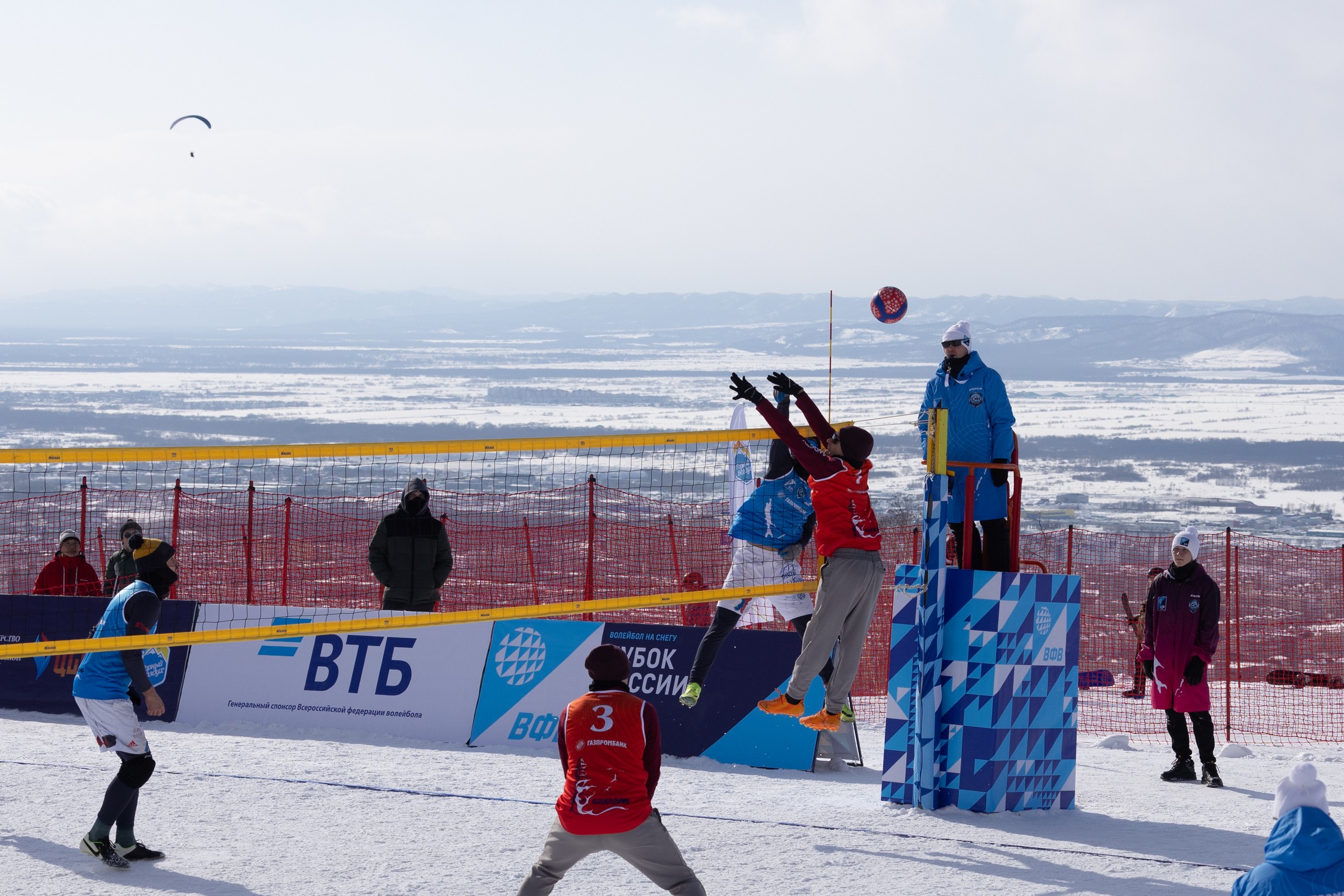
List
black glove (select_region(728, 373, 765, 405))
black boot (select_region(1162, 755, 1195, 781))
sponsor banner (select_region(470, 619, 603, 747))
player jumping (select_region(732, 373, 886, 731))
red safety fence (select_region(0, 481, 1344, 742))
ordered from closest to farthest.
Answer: black glove (select_region(728, 373, 765, 405)) → player jumping (select_region(732, 373, 886, 731)) → black boot (select_region(1162, 755, 1195, 781)) → sponsor banner (select_region(470, 619, 603, 747)) → red safety fence (select_region(0, 481, 1344, 742))

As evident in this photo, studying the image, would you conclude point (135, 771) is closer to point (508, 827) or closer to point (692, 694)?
point (508, 827)

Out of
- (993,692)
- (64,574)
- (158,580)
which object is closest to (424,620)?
(158,580)

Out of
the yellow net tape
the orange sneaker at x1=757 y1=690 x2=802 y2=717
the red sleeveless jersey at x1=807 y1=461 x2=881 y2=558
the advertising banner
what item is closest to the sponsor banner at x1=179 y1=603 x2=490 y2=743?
the advertising banner

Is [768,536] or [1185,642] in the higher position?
[768,536]

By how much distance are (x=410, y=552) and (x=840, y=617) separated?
4.62m

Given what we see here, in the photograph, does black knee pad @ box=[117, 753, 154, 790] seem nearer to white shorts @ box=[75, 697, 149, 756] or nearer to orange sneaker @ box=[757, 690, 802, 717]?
white shorts @ box=[75, 697, 149, 756]

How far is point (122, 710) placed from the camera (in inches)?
267

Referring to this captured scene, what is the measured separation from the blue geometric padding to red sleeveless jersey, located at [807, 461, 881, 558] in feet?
3.17

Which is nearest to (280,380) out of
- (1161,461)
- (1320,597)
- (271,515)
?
(1161,461)

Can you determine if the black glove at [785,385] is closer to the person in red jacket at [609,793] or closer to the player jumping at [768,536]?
the player jumping at [768,536]

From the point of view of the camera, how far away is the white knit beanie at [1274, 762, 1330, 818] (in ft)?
13.5

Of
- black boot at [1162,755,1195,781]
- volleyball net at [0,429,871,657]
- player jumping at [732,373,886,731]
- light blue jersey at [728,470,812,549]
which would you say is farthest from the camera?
black boot at [1162,755,1195,781]

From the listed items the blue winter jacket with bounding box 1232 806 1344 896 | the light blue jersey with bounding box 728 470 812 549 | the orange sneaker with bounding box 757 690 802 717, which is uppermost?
the light blue jersey with bounding box 728 470 812 549

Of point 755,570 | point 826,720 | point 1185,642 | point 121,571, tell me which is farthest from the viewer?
point 121,571
